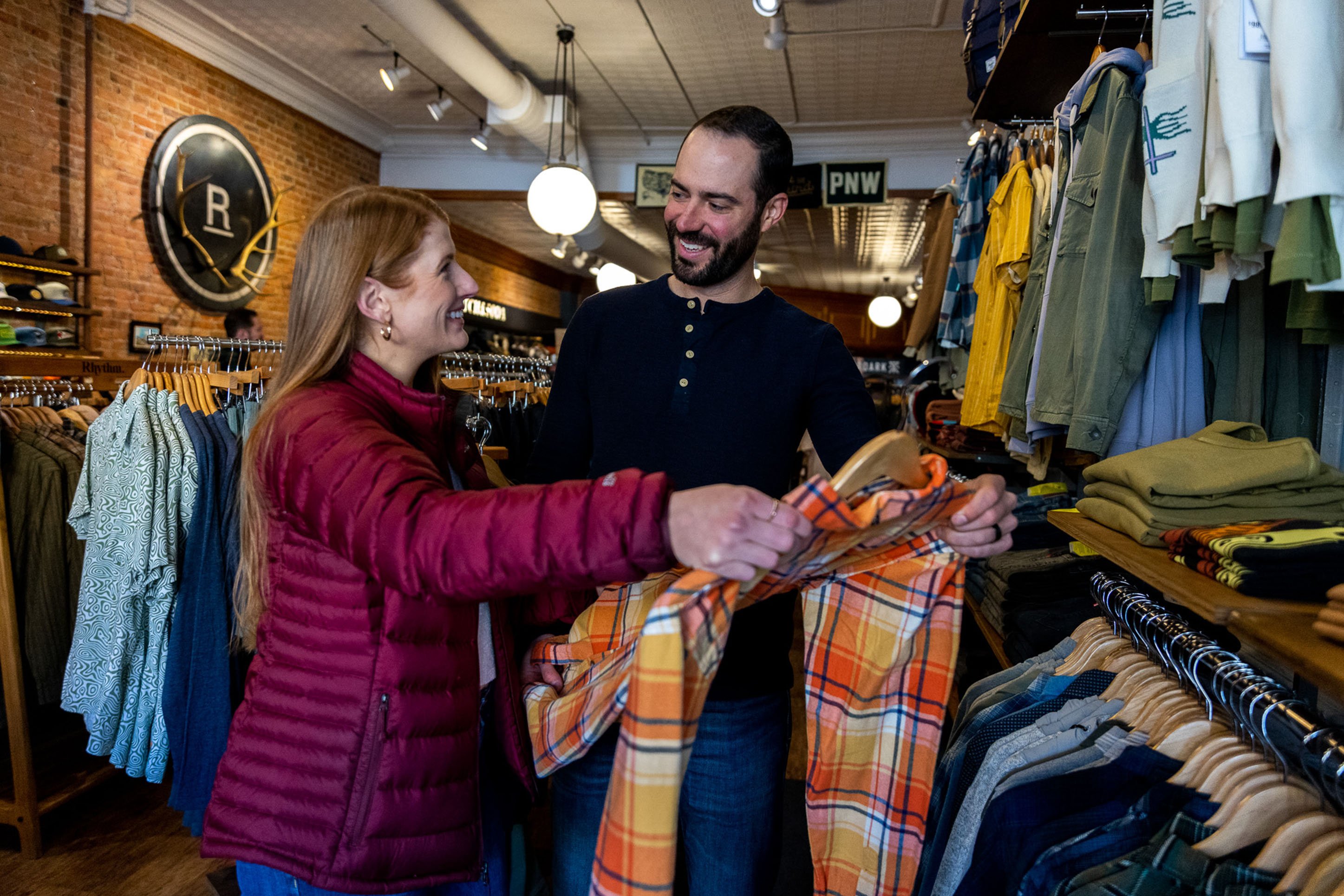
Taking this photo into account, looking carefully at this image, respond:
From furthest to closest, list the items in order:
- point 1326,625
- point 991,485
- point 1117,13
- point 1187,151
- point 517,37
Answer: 1. point 517,37
2. point 1117,13
3. point 1187,151
4. point 991,485
5. point 1326,625

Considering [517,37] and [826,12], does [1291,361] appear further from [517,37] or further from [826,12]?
[517,37]

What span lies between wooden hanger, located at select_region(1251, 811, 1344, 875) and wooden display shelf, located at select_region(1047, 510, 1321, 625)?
246 millimetres

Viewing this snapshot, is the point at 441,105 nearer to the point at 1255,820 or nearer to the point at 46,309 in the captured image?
the point at 46,309

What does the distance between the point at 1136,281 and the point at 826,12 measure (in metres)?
4.25

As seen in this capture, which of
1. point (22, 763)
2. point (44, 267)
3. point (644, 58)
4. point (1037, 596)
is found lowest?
point (22, 763)

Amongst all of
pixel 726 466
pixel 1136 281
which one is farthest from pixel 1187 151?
pixel 726 466

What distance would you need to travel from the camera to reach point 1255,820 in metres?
1.04

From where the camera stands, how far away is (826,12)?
17.8 feet

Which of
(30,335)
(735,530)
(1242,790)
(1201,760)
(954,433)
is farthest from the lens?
(30,335)

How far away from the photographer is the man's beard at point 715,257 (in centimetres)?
170

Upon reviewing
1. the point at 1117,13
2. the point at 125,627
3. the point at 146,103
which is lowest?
the point at 125,627

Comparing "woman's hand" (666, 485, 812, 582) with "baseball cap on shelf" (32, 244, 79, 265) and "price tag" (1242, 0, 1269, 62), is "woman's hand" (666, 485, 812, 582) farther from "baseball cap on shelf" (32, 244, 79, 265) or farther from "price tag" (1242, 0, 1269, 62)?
"baseball cap on shelf" (32, 244, 79, 265)

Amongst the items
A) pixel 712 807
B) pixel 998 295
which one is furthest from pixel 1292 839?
pixel 998 295

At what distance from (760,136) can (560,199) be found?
13.3 feet
